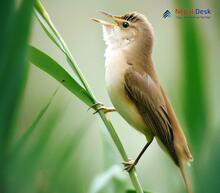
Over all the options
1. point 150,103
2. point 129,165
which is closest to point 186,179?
point 129,165

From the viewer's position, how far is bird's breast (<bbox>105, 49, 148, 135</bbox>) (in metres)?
1.19

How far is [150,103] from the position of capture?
3.94ft

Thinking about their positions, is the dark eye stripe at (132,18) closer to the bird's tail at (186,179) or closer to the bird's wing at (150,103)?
the bird's wing at (150,103)

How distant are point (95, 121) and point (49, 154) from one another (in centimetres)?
35

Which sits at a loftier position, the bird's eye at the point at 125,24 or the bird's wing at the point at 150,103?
the bird's eye at the point at 125,24

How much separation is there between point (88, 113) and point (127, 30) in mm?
260

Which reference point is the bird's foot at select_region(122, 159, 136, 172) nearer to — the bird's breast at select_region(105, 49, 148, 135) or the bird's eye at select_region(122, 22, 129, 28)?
the bird's breast at select_region(105, 49, 148, 135)

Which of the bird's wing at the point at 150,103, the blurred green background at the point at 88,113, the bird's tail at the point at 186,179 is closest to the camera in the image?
the blurred green background at the point at 88,113

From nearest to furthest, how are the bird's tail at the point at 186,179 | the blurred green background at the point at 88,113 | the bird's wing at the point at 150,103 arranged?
the blurred green background at the point at 88,113 < the bird's tail at the point at 186,179 < the bird's wing at the point at 150,103

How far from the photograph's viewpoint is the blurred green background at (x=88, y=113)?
61 cm

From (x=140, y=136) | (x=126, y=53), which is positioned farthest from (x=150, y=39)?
(x=140, y=136)

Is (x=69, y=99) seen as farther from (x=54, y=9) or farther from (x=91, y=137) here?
(x=54, y=9)

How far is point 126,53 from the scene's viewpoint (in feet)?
4.08

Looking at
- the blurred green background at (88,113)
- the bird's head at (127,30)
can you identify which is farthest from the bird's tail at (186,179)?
the bird's head at (127,30)
